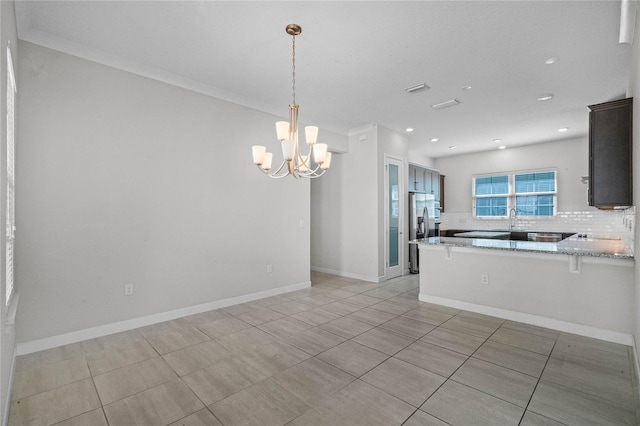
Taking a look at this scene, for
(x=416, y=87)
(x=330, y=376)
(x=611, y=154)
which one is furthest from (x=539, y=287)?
(x=416, y=87)

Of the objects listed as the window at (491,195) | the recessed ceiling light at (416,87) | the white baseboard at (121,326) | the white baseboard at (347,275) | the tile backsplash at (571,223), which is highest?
the recessed ceiling light at (416,87)

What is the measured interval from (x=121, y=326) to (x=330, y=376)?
7.60 ft

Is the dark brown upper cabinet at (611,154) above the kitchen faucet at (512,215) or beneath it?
above

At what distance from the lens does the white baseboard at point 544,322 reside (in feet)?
9.84

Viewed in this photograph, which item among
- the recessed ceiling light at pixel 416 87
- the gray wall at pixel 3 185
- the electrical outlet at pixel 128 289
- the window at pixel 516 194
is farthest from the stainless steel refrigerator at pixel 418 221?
the gray wall at pixel 3 185

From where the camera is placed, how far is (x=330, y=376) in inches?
93.4

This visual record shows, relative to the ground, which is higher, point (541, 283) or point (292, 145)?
point (292, 145)

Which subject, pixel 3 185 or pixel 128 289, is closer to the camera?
pixel 3 185

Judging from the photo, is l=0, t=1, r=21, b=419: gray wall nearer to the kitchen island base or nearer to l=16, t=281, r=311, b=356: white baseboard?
l=16, t=281, r=311, b=356: white baseboard

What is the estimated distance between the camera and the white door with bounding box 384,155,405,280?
5836 mm

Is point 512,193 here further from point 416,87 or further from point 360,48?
point 360,48

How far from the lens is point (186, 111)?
3781mm

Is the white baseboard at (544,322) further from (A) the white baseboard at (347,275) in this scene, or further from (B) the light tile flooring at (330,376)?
(A) the white baseboard at (347,275)

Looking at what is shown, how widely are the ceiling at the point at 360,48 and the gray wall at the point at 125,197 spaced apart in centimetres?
28
